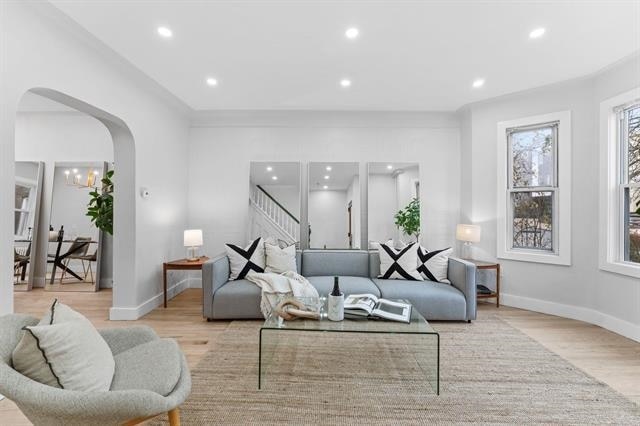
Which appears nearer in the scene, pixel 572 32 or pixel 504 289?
pixel 572 32

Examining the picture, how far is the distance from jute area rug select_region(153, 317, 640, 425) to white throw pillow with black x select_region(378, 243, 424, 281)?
1006 millimetres

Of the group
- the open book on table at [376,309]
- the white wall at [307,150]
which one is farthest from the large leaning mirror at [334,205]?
the open book on table at [376,309]

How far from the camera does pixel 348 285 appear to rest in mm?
3516

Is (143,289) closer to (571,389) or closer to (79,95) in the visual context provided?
(79,95)

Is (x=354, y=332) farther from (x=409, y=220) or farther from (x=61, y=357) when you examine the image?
(x=409, y=220)

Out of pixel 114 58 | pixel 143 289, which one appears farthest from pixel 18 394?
pixel 114 58

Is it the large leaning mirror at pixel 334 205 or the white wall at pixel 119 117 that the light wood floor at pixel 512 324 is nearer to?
the white wall at pixel 119 117

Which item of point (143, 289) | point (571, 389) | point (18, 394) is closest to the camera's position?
point (18, 394)

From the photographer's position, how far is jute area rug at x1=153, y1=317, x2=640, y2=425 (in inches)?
72.9

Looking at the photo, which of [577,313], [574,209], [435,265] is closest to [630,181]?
[574,209]

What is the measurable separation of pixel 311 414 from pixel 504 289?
330cm

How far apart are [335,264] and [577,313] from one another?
9.22 ft

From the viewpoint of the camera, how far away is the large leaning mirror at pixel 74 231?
4.62m

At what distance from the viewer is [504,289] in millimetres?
4055
